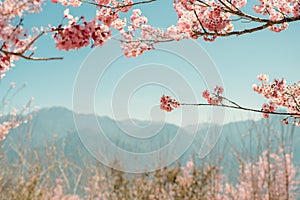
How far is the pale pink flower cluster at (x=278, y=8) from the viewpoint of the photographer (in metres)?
1.72

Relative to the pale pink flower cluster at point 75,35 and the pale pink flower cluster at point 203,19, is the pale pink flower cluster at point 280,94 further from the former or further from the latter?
the pale pink flower cluster at point 75,35

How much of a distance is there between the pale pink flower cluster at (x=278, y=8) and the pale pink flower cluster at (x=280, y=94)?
12.0 inches

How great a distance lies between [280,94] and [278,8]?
0.46 meters

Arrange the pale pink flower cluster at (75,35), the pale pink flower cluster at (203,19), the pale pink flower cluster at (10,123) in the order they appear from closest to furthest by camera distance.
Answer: the pale pink flower cluster at (75,35) → the pale pink flower cluster at (203,19) → the pale pink flower cluster at (10,123)

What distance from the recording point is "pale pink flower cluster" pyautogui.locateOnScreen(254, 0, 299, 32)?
67.8 inches

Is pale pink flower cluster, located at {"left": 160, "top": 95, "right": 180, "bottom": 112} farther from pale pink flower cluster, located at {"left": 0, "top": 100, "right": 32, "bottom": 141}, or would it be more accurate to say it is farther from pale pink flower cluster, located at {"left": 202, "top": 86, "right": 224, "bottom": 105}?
pale pink flower cluster, located at {"left": 0, "top": 100, "right": 32, "bottom": 141}

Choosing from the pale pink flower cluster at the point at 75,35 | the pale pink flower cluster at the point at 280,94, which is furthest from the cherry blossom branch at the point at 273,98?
the pale pink flower cluster at the point at 75,35

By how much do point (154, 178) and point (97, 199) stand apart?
790mm

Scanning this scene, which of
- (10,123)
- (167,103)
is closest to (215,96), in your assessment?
(167,103)

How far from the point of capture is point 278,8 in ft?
5.87

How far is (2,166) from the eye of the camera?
14.0ft

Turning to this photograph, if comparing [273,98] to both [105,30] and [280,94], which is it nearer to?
[280,94]

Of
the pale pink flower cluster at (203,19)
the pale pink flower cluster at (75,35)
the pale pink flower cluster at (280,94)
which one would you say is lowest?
the pale pink flower cluster at (75,35)

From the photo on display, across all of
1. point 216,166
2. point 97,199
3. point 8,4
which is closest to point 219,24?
point 8,4
